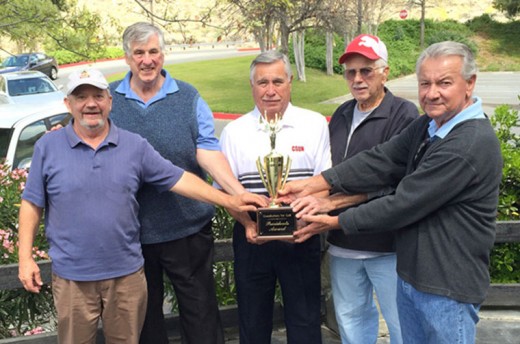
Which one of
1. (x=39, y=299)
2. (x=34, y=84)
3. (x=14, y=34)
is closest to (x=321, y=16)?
(x=34, y=84)

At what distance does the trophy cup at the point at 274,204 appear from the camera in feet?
9.91

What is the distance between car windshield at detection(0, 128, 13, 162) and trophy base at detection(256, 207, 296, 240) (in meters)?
5.34

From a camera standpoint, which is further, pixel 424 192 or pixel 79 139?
pixel 79 139

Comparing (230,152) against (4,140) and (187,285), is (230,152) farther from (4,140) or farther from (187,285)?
(4,140)

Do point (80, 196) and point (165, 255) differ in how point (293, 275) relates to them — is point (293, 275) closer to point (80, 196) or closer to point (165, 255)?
point (165, 255)

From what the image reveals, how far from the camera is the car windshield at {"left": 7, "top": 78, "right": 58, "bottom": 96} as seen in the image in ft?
52.8

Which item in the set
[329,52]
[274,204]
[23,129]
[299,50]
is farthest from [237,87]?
[274,204]

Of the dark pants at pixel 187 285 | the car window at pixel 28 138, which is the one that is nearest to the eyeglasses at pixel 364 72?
the dark pants at pixel 187 285

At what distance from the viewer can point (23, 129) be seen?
25.4ft

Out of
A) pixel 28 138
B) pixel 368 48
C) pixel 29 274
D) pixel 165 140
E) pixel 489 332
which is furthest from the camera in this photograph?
pixel 28 138

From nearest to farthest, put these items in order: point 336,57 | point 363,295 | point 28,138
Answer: point 363,295 < point 28,138 < point 336,57

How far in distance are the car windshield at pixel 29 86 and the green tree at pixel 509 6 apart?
40.7 m

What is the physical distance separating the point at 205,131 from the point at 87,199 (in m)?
0.80

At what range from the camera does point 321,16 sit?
21422mm
